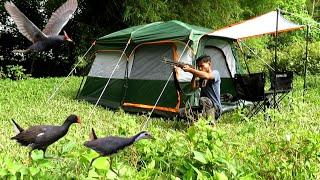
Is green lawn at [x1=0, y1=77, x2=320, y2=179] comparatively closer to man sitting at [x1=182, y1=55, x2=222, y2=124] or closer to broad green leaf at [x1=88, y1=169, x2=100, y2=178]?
broad green leaf at [x1=88, y1=169, x2=100, y2=178]

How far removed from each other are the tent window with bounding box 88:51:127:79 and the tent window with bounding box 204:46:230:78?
156cm

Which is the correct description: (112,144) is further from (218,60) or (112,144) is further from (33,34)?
(218,60)

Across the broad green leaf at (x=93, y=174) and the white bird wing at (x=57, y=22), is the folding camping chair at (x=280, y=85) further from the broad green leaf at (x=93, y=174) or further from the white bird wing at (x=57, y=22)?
the broad green leaf at (x=93, y=174)

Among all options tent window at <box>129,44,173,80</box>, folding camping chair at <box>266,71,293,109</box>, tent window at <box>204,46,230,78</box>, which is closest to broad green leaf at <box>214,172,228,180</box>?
folding camping chair at <box>266,71,293,109</box>

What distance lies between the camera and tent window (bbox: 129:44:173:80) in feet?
25.0

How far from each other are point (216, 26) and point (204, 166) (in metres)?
11.3

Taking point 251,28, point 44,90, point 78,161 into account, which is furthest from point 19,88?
point 78,161

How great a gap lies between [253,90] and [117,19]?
8.72 metres

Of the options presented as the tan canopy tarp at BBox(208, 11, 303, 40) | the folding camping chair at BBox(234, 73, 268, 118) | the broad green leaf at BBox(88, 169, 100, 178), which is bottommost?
the broad green leaf at BBox(88, 169, 100, 178)

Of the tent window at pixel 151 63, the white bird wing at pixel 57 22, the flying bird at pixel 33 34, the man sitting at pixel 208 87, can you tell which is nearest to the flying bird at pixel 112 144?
the flying bird at pixel 33 34

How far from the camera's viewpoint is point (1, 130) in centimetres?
595

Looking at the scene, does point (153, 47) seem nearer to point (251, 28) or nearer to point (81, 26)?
point (251, 28)

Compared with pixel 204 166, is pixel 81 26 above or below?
above

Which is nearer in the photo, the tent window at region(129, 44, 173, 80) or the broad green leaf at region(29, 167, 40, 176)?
the broad green leaf at region(29, 167, 40, 176)
